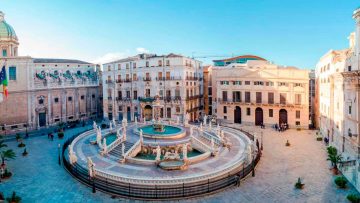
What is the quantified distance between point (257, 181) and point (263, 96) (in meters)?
27.1

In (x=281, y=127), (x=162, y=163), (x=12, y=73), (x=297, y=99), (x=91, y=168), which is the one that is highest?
(x=12, y=73)

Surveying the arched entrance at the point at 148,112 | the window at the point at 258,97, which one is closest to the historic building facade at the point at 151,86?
the arched entrance at the point at 148,112

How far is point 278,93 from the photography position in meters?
44.6

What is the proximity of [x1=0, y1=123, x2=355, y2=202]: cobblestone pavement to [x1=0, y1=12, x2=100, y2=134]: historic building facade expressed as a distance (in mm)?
13972

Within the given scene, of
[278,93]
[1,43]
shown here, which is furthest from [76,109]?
[278,93]

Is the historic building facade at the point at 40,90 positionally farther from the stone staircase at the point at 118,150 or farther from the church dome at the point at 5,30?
the stone staircase at the point at 118,150

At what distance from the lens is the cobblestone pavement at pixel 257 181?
59.5 ft

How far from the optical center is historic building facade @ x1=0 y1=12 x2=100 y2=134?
1649 inches

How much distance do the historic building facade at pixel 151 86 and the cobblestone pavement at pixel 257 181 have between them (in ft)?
68.2

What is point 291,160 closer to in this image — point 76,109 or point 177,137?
point 177,137

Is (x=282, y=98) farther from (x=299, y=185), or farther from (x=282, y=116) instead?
(x=299, y=185)

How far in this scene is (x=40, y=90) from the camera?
45.8 metres

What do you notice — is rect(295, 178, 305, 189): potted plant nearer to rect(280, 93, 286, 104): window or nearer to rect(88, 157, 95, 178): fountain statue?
rect(88, 157, 95, 178): fountain statue

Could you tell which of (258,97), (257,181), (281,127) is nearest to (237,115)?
(258,97)
